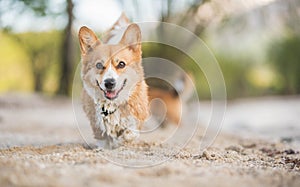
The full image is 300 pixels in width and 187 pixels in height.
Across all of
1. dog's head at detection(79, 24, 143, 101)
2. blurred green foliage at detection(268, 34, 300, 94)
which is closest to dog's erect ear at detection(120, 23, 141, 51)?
dog's head at detection(79, 24, 143, 101)

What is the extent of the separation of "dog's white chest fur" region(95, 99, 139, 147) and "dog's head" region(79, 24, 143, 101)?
0.31ft

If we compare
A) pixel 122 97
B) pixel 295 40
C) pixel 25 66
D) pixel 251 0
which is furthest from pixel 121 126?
pixel 25 66

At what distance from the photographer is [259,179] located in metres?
2.71

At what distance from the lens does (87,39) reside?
3.77 meters

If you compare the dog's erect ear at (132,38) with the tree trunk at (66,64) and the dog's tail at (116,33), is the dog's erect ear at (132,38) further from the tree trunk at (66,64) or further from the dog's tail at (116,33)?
the tree trunk at (66,64)

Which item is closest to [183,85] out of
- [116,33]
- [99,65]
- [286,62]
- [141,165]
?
[116,33]

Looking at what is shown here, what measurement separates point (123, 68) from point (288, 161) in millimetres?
1591

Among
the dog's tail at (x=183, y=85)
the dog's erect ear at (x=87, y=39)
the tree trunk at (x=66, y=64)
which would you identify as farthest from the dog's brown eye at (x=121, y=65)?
the tree trunk at (x=66, y=64)

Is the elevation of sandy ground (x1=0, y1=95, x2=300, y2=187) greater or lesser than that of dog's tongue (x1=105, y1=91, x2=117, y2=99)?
lesser

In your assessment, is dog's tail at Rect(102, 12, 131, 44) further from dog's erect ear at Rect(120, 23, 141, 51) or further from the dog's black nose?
the dog's black nose

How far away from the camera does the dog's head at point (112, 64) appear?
358 centimetres

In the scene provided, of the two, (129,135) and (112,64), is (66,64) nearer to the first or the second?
(129,135)

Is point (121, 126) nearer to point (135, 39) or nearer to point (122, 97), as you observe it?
point (122, 97)

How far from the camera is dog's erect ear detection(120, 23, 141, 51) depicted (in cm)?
378
